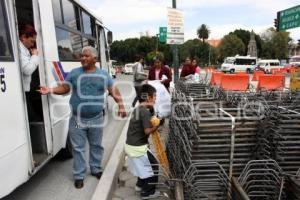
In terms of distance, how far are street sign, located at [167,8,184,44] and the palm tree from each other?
11215cm

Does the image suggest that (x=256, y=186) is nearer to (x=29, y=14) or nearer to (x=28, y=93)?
(x=28, y=93)

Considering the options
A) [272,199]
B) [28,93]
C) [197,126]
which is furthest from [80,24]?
[272,199]

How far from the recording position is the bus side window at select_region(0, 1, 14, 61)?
4020 millimetres

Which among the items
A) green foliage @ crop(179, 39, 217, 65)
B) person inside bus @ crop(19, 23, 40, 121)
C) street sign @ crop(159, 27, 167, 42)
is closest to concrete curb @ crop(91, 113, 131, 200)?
person inside bus @ crop(19, 23, 40, 121)

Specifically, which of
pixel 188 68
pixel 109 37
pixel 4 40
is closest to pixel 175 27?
pixel 188 68

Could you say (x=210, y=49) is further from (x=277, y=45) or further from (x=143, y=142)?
(x=143, y=142)

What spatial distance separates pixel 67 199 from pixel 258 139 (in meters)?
2.56

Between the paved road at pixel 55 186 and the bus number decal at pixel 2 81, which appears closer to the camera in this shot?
the bus number decal at pixel 2 81

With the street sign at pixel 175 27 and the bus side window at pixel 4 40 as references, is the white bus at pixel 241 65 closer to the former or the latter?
the street sign at pixel 175 27

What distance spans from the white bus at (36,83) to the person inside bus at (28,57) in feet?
0.31

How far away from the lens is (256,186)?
14.3 feet

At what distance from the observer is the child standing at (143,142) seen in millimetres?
4547

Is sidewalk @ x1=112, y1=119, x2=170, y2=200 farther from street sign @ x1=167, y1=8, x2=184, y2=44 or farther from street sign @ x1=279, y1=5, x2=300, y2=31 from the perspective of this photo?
street sign @ x1=279, y1=5, x2=300, y2=31

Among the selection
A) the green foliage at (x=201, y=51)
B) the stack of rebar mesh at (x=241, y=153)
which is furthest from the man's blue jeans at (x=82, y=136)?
the green foliage at (x=201, y=51)
